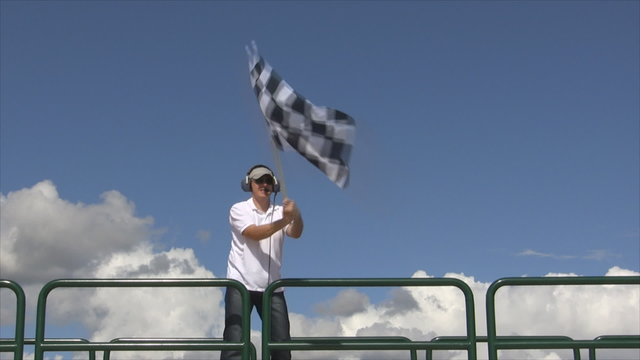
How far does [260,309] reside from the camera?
21.5ft

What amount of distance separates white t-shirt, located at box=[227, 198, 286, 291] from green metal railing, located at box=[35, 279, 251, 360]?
124 millimetres

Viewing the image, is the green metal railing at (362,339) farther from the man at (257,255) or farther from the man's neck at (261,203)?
the man's neck at (261,203)

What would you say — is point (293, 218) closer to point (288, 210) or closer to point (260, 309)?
point (288, 210)

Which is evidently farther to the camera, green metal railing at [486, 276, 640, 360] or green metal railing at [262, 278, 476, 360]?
green metal railing at [486, 276, 640, 360]

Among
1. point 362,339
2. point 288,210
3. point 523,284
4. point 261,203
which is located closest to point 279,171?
point 288,210

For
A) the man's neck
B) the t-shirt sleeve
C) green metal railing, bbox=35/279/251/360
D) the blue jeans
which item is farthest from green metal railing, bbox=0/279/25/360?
the man's neck

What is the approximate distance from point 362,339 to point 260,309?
82 centimetres

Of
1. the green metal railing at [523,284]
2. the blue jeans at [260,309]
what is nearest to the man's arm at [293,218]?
the blue jeans at [260,309]

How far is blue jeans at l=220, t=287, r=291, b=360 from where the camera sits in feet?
21.2

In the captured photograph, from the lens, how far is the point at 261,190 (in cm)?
643

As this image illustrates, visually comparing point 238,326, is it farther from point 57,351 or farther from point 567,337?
point 567,337

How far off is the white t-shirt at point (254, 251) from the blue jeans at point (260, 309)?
11 cm

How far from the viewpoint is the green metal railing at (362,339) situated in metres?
6.43

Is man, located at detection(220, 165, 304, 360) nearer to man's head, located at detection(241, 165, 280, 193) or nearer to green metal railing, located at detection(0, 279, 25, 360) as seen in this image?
man's head, located at detection(241, 165, 280, 193)
